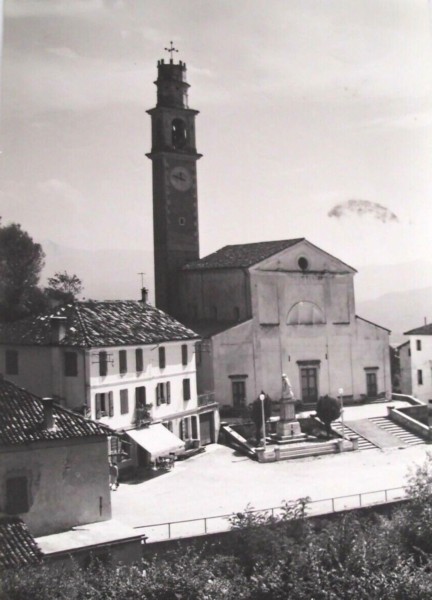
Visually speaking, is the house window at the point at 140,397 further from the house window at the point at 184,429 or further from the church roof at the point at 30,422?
the church roof at the point at 30,422

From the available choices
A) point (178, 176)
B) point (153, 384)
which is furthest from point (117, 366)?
point (178, 176)

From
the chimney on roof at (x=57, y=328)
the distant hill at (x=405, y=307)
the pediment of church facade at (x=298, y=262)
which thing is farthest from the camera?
the pediment of church facade at (x=298, y=262)

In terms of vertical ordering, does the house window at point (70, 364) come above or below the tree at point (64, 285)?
below

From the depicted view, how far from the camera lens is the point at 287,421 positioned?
18422 millimetres

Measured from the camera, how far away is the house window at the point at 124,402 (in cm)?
1599

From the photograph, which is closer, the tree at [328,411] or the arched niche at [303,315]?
the tree at [328,411]

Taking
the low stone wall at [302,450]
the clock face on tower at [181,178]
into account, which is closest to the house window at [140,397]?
the low stone wall at [302,450]

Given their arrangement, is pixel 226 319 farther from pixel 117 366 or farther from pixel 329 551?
pixel 329 551

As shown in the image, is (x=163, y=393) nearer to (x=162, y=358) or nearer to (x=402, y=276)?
(x=162, y=358)

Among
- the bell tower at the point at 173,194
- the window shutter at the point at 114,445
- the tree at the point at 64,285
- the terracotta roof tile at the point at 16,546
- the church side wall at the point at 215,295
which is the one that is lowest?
the terracotta roof tile at the point at 16,546

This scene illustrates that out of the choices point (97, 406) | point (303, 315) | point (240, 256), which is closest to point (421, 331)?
point (240, 256)

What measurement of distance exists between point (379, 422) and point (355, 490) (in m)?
5.63

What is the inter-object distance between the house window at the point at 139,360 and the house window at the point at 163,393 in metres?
0.79

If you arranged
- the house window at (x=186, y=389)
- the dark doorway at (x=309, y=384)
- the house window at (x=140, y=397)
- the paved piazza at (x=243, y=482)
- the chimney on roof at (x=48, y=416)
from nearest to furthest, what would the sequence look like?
the chimney on roof at (x=48, y=416), the paved piazza at (x=243, y=482), the house window at (x=140, y=397), the house window at (x=186, y=389), the dark doorway at (x=309, y=384)
